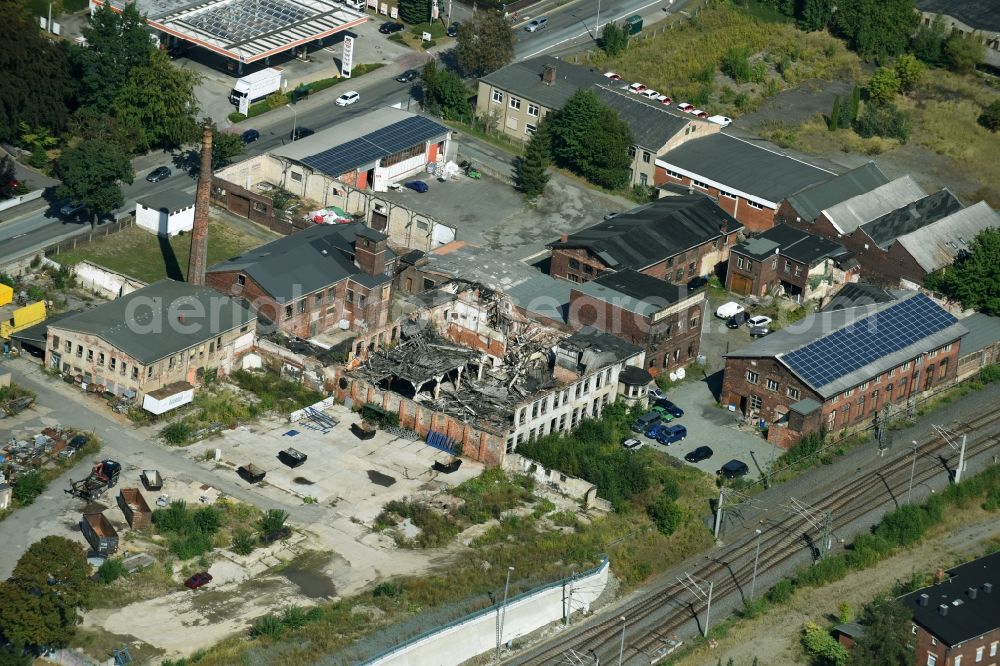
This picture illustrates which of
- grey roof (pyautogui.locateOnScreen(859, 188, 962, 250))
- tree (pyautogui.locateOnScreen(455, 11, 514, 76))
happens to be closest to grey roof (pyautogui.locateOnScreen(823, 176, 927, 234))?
grey roof (pyautogui.locateOnScreen(859, 188, 962, 250))

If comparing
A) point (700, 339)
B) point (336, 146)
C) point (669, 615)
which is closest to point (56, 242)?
point (336, 146)

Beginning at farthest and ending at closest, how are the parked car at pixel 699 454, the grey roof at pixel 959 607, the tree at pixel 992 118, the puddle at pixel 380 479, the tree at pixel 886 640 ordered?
the tree at pixel 992 118, the parked car at pixel 699 454, the puddle at pixel 380 479, the grey roof at pixel 959 607, the tree at pixel 886 640

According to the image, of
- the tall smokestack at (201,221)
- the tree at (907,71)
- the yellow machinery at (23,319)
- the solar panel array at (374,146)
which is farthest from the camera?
the tree at (907,71)

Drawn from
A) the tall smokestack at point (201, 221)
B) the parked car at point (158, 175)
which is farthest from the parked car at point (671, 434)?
the parked car at point (158, 175)

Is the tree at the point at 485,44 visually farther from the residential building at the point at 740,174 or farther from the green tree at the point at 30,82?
the green tree at the point at 30,82

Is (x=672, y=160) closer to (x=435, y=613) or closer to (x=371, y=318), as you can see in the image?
(x=371, y=318)

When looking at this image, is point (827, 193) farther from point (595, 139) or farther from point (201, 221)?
point (201, 221)
